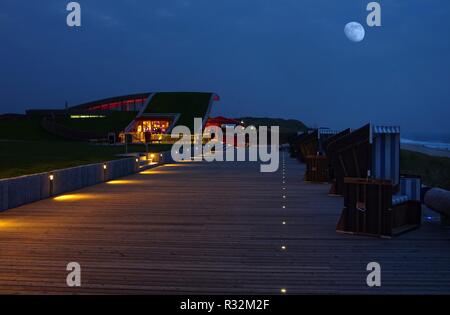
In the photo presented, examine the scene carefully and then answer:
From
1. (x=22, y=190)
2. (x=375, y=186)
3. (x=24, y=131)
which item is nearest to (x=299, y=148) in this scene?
(x=22, y=190)

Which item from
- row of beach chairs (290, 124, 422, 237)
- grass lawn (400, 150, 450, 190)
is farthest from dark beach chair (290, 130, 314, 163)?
row of beach chairs (290, 124, 422, 237)

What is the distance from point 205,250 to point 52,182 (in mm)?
6569

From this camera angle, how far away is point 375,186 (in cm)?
734

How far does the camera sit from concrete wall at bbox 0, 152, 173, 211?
1012 cm

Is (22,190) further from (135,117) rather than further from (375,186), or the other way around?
(135,117)

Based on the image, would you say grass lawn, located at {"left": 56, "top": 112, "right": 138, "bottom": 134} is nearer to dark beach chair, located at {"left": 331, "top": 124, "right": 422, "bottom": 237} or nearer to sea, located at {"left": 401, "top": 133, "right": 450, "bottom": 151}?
sea, located at {"left": 401, "top": 133, "right": 450, "bottom": 151}

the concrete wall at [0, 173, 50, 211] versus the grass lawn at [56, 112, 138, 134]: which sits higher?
the grass lawn at [56, 112, 138, 134]

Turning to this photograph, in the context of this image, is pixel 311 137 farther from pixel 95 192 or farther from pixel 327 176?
pixel 95 192

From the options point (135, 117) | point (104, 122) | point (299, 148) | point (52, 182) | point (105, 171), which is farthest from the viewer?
point (135, 117)

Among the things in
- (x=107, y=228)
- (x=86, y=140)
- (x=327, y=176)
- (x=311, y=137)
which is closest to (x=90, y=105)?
(x=86, y=140)

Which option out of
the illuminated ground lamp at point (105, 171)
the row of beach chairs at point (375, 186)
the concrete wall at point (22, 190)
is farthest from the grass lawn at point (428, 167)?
the concrete wall at point (22, 190)

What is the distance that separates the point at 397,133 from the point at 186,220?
3658 millimetres

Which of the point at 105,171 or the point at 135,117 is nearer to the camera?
the point at 105,171

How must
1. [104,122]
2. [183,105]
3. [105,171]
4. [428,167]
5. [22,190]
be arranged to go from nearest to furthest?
[22,190] < [105,171] < [428,167] < [104,122] < [183,105]
